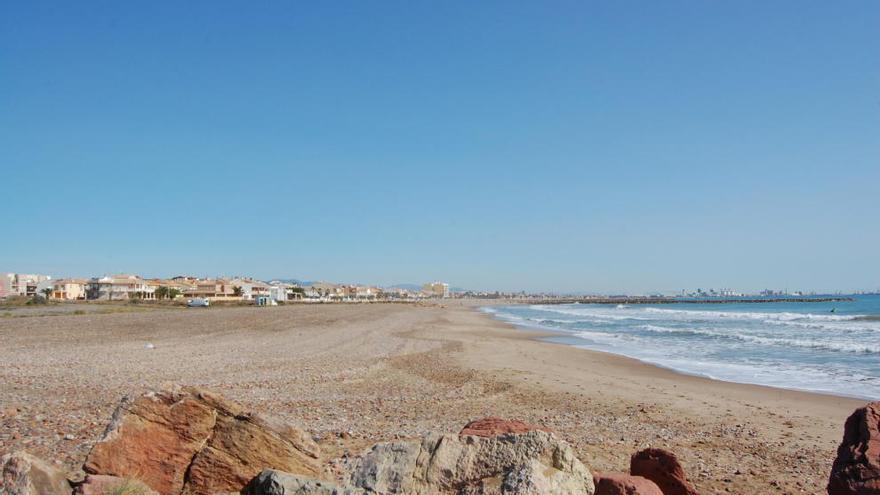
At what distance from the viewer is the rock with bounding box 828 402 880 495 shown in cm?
460

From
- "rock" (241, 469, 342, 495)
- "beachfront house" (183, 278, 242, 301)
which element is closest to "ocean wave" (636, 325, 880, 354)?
"rock" (241, 469, 342, 495)

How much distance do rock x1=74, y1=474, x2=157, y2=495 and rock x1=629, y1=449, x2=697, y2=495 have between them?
404cm

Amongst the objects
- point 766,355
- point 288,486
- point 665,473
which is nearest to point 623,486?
point 665,473

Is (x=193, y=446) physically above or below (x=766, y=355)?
above

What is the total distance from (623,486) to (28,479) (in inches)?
163

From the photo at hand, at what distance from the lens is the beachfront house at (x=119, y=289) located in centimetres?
10138

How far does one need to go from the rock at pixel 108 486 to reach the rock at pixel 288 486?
0.92 m

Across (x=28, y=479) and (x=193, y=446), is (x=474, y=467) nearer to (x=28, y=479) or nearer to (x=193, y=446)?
(x=193, y=446)

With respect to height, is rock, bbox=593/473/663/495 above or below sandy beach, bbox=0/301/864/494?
above

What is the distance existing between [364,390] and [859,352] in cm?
2102

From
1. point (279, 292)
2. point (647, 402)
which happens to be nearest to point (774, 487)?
point (647, 402)

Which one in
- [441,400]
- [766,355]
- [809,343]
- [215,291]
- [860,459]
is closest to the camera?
[860,459]

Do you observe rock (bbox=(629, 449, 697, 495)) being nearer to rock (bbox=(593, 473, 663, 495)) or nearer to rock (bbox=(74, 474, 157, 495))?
rock (bbox=(593, 473, 663, 495))

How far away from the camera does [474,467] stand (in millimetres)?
4273
